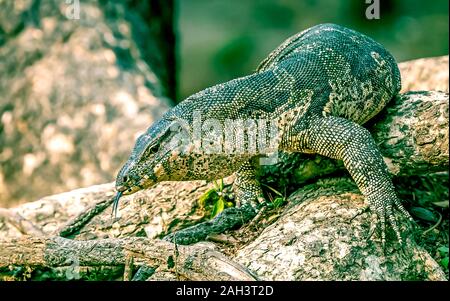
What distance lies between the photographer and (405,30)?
34.3 ft

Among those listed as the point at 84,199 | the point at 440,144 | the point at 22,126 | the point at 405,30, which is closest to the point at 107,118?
the point at 22,126

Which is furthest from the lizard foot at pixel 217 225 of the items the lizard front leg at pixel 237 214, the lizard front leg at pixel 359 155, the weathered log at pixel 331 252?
the lizard front leg at pixel 359 155

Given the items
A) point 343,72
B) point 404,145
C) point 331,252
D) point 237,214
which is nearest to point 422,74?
point 404,145

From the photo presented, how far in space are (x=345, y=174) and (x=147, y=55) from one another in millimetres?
4432

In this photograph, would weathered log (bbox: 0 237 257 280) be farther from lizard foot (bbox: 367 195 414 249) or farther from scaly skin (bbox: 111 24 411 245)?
lizard foot (bbox: 367 195 414 249)

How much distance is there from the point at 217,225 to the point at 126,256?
4.11ft

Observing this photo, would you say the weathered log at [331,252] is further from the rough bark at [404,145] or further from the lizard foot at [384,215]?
the rough bark at [404,145]

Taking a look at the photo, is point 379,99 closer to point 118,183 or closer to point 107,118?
point 118,183

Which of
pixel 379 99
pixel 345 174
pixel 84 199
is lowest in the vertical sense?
pixel 84 199

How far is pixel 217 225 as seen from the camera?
4.75 metres

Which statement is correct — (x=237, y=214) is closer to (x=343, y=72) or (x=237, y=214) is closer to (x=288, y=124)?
(x=288, y=124)

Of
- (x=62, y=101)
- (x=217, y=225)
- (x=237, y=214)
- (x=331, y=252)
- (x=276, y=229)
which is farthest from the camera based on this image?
(x=62, y=101)

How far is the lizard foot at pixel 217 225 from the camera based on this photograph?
4.59 meters

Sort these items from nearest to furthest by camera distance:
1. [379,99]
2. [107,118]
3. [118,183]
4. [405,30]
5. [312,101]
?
[118,183], [312,101], [379,99], [107,118], [405,30]
